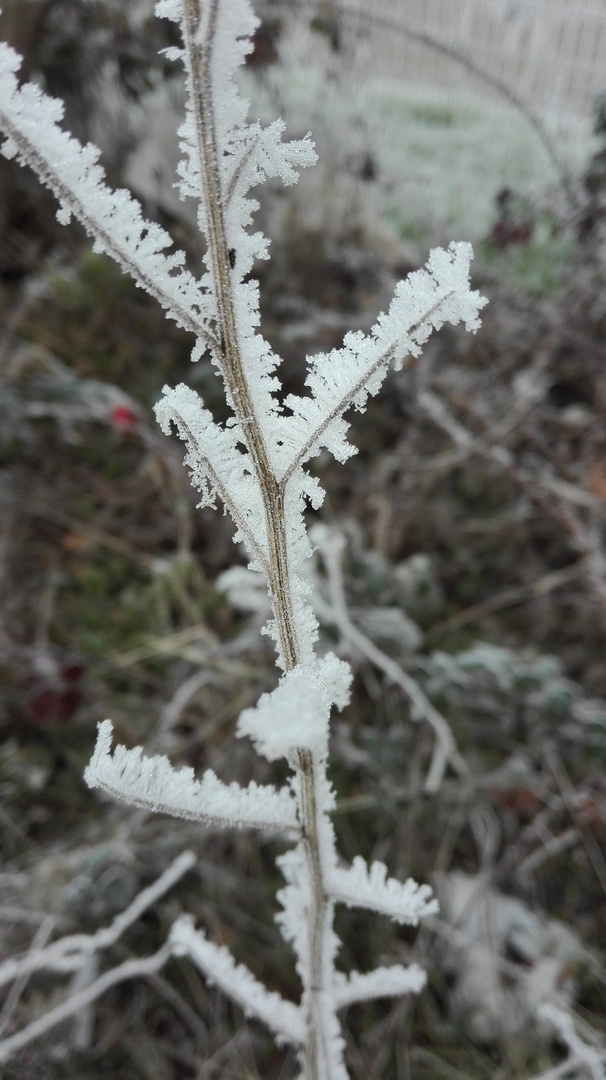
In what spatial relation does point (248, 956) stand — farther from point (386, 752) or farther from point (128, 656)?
point (128, 656)

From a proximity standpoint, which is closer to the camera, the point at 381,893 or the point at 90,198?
the point at 90,198

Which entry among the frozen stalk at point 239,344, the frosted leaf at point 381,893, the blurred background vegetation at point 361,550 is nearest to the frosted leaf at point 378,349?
the frozen stalk at point 239,344

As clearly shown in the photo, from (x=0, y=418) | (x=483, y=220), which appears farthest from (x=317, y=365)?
(x=483, y=220)

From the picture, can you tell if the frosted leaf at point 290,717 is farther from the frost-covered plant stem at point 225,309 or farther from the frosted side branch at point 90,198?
the frosted side branch at point 90,198

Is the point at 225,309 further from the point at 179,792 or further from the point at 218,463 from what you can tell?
the point at 179,792

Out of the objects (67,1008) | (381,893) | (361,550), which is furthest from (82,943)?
(361,550)

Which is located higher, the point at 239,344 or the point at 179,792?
the point at 239,344

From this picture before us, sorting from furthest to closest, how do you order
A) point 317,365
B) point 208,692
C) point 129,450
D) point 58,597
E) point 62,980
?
1. point 129,450
2. point 58,597
3. point 208,692
4. point 62,980
5. point 317,365
